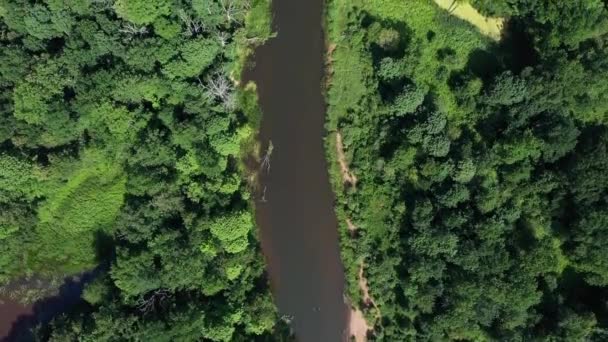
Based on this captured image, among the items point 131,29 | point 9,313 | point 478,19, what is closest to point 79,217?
point 9,313

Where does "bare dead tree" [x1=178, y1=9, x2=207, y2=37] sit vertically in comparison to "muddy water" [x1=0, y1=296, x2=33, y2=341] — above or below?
above

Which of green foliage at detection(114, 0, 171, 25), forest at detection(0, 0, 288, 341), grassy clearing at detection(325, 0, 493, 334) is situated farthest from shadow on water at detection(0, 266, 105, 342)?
grassy clearing at detection(325, 0, 493, 334)

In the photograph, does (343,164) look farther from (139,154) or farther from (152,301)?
(152,301)

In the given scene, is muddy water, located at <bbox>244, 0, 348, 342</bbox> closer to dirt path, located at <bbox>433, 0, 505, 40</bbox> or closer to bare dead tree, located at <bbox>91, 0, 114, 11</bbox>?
dirt path, located at <bbox>433, 0, 505, 40</bbox>

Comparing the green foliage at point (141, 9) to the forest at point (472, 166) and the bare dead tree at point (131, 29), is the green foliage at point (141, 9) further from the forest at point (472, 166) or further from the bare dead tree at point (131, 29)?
the forest at point (472, 166)

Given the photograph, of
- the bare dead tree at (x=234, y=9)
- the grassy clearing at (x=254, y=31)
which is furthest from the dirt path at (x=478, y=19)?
the bare dead tree at (x=234, y=9)
